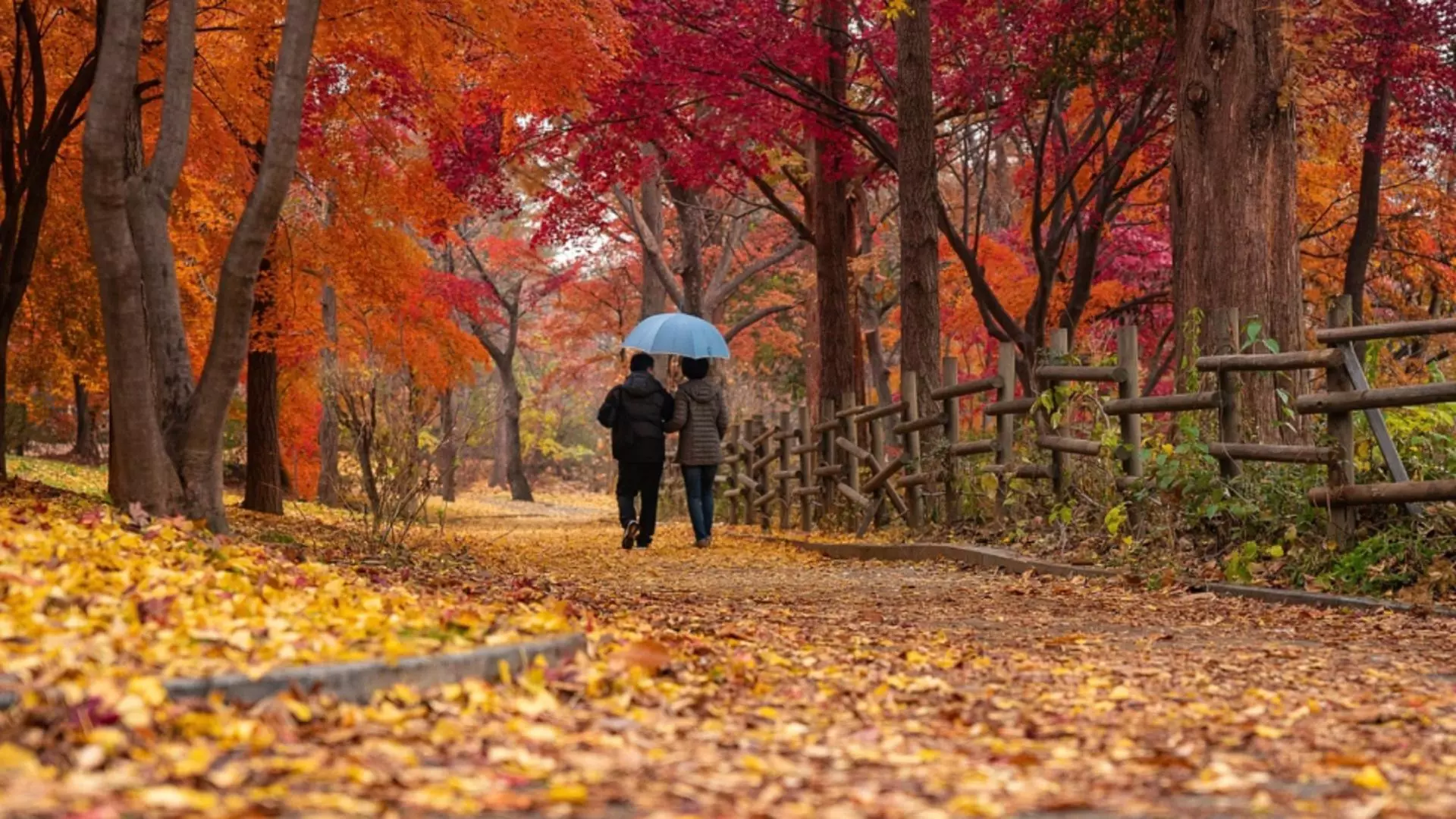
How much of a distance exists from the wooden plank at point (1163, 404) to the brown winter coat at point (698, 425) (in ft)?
15.9

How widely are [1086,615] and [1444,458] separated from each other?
2050 mm

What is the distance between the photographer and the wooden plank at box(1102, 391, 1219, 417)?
8.59 meters

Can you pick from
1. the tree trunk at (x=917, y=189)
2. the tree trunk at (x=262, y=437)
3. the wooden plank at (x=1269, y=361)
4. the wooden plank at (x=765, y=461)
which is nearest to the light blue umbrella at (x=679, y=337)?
the tree trunk at (x=917, y=189)

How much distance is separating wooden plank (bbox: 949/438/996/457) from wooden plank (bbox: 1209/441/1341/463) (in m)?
3.09

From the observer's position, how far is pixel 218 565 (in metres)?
5.89

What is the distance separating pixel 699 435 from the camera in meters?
13.7

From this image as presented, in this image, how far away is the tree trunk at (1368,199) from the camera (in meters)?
15.5

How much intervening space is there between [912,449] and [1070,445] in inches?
121

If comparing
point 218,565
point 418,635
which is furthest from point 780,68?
point 418,635

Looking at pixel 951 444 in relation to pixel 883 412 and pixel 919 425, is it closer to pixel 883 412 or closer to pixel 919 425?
pixel 919 425

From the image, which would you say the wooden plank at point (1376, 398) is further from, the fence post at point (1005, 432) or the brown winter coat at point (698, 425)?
the brown winter coat at point (698, 425)

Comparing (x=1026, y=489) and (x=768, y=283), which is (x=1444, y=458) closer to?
(x=1026, y=489)

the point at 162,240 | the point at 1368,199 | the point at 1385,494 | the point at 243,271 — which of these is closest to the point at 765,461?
the point at 1368,199

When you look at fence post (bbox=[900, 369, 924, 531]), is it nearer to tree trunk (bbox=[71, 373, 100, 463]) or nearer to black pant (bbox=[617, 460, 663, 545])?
black pant (bbox=[617, 460, 663, 545])
